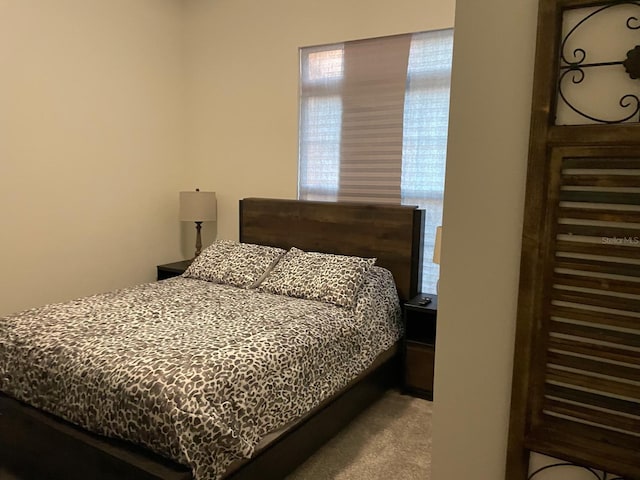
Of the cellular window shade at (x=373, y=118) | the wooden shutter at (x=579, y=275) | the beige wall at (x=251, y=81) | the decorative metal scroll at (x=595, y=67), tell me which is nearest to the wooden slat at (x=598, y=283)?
the wooden shutter at (x=579, y=275)

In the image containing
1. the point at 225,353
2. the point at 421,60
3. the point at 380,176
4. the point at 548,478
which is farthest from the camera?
the point at 380,176

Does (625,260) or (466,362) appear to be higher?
(625,260)

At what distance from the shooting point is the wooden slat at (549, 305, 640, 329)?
1.07 meters

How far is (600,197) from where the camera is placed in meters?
1.08

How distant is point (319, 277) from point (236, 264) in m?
0.76

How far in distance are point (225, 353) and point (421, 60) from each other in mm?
2480

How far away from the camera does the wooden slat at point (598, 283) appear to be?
1062 mm

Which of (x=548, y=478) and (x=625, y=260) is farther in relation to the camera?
(x=548, y=478)

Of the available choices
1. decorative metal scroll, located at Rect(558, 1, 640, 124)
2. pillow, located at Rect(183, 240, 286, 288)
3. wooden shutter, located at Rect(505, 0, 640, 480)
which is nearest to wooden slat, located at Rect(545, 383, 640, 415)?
wooden shutter, located at Rect(505, 0, 640, 480)

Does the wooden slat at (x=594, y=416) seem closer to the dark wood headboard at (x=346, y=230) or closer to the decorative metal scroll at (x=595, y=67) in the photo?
the decorative metal scroll at (x=595, y=67)

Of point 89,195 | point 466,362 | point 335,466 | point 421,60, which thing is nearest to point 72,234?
point 89,195

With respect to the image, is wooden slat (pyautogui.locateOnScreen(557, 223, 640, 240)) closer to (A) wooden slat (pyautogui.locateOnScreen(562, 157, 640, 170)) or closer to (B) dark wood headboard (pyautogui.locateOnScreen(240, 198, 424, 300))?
(A) wooden slat (pyautogui.locateOnScreen(562, 157, 640, 170))

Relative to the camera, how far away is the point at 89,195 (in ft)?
12.3

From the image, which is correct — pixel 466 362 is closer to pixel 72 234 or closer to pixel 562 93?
pixel 562 93
